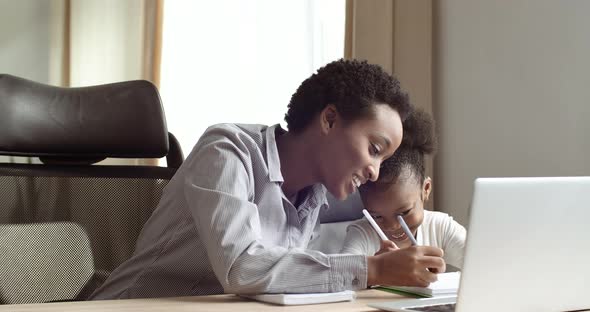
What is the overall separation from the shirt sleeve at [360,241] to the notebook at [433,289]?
0.39 m

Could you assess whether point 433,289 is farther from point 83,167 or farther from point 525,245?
point 83,167

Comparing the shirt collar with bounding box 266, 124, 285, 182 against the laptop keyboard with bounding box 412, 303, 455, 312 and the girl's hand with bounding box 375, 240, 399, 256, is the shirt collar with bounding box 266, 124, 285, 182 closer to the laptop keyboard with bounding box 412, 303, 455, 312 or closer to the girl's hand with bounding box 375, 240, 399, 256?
the girl's hand with bounding box 375, 240, 399, 256

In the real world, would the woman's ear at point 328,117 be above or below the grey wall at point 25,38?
below

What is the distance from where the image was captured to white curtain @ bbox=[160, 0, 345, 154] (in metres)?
3.04

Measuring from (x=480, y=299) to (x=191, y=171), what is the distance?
591mm

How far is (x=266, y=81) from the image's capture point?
3.11m

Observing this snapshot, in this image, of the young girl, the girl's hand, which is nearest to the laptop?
the girl's hand

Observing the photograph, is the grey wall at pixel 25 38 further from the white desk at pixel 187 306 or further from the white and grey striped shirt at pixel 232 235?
the white desk at pixel 187 306

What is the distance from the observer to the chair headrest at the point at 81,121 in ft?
5.39

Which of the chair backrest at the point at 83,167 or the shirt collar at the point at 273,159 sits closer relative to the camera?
the shirt collar at the point at 273,159

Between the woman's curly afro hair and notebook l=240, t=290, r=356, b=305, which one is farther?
the woman's curly afro hair

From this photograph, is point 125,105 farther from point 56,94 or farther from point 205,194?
point 205,194

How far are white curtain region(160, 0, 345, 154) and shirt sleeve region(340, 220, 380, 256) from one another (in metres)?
1.37

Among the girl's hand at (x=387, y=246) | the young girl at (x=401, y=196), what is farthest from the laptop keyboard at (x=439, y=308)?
the young girl at (x=401, y=196)
